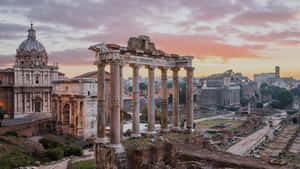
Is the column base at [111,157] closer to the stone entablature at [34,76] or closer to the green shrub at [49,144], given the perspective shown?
the green shrub at [49,144]

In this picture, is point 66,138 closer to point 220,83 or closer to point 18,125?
point 18,125

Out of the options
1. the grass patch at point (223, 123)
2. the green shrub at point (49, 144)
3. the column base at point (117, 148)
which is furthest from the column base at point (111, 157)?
the grass patch at point (223, 123)

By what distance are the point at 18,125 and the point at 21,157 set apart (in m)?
13.6

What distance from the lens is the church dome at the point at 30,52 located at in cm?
4944

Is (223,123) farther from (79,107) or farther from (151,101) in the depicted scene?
(151,101)

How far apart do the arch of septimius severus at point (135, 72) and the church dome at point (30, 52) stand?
36.8 m

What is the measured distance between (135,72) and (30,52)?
39647mm

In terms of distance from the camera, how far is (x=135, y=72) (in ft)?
59.0

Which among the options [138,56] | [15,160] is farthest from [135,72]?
[15,160]

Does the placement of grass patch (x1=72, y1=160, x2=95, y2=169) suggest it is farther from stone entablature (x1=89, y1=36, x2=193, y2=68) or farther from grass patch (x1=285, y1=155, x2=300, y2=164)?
grass patch (x1=285, y1=155, x2=300, y2=164)

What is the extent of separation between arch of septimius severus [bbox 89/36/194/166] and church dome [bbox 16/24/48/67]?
121 feet

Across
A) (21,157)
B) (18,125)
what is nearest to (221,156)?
(21,157)

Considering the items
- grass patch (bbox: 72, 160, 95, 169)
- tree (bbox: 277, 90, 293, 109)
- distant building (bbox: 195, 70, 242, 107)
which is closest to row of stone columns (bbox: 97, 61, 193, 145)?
grass patch (bbox: 72, 160, 95, 169)

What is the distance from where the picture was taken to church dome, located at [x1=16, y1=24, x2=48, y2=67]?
162 ft
